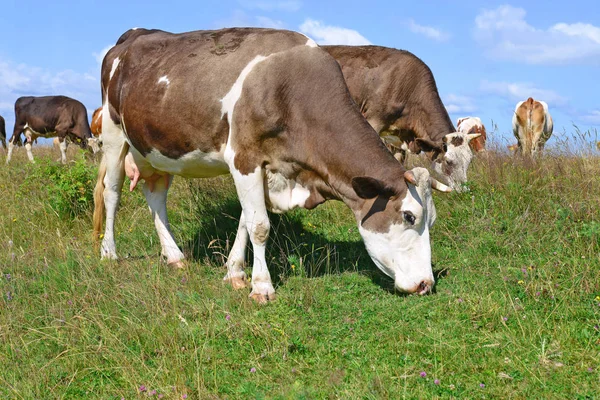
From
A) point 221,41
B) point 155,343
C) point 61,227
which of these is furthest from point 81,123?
point 155,343

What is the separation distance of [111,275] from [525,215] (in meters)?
4.52

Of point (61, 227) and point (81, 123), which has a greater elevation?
point (81, 123)

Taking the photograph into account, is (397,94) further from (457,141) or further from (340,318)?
(340,318)

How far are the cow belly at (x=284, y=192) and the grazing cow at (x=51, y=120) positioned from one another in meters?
18.8

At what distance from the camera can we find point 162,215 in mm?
7816

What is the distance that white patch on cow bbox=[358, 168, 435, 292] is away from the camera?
219 inches

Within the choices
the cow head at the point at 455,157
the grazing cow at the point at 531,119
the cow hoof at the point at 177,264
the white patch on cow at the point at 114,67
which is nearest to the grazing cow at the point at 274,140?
the cow hoof at the point at 177,264

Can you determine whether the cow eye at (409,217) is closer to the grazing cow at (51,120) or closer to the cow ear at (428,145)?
the cow ear at (428,145)

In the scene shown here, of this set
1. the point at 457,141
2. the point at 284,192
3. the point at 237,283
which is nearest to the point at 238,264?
the point at 237,283

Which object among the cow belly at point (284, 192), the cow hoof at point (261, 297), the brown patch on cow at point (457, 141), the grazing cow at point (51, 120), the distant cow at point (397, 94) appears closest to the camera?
the cow hoof at point (261, 297)

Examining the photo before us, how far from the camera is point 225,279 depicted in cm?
654

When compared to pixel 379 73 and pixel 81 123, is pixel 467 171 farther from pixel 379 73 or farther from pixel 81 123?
pixel 81 123

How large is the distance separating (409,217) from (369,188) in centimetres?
43

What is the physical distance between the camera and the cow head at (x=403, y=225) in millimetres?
5555
